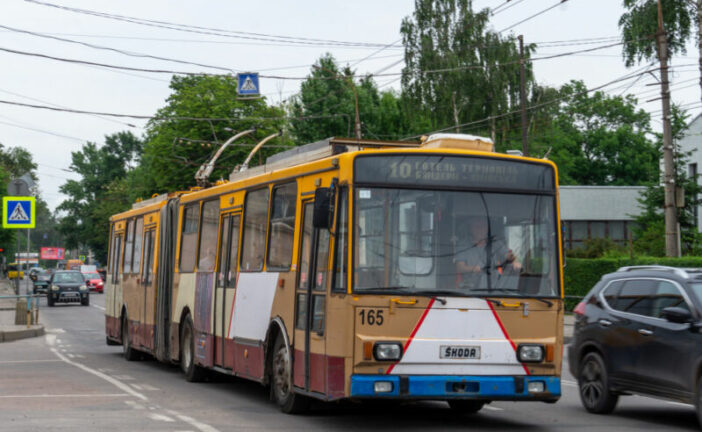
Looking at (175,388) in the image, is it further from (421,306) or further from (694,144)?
(694,144)

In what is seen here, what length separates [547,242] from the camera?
11102mm

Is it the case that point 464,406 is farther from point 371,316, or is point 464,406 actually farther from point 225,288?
point 225,288

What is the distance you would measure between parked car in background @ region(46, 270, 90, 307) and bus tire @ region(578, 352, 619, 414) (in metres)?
43.6

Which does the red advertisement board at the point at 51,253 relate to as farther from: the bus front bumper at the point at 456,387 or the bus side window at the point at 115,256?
the bus front bumper at the point at 456,387

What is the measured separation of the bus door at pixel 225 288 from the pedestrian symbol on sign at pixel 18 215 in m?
15.2

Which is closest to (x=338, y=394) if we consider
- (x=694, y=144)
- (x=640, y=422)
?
(x=640, y=422)

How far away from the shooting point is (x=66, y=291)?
177 ft

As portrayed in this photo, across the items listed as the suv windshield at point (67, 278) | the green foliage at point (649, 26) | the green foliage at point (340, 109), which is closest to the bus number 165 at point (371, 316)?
the green foliage at point (649, 26)

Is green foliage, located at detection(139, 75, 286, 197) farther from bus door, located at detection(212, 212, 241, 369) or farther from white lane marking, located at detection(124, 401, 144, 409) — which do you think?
white lane marking, located at detection(124, 401, 144, 409)

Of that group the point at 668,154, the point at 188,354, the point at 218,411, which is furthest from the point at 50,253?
the point at 218,411

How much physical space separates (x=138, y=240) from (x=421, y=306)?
1198 cm

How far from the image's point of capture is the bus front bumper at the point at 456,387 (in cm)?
1031

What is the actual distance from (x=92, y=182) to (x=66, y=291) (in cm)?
7399

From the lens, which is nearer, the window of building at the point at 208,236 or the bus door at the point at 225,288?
the bus door at the point at 225,288
